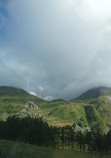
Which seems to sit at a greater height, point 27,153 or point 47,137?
point 27,153

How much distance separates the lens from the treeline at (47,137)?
92.6 metres

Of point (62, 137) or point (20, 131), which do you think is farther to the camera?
point (62, 137)

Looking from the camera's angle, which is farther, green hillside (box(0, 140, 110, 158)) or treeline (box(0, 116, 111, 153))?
treeline (box(0, 116, 111, 153))

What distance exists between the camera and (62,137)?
11188 cm

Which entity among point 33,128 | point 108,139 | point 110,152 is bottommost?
point 110,152

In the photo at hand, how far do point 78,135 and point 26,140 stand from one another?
139 ft

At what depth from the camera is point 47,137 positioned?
9762 cm

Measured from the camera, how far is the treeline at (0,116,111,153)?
304ft

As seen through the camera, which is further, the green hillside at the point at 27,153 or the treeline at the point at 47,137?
the treeline at the point at 47,137

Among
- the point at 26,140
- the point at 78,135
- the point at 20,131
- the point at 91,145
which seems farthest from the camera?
the point at 78,135

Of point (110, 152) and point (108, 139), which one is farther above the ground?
point (108, 139)

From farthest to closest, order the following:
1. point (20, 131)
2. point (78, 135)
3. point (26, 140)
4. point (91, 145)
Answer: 1. point (78, 135)
2. point (91, 145)
3. point (20, 131)
4. point (26, 140)

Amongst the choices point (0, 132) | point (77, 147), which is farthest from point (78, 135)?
point (0, 132)

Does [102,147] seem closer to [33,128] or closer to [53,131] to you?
[53,131]
